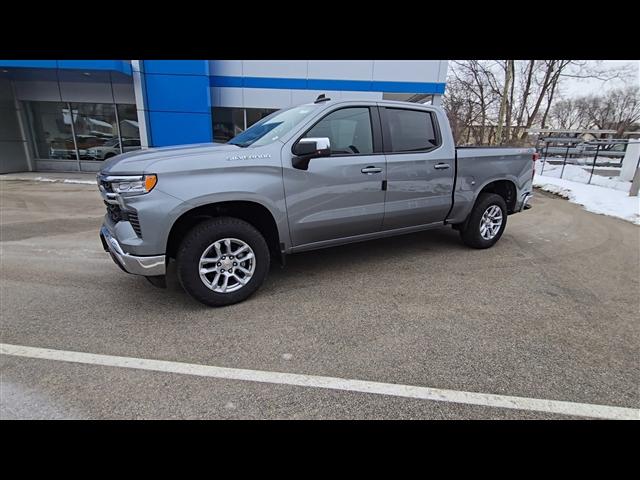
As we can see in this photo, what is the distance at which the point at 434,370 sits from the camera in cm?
256

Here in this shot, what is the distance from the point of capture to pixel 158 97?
518 inches

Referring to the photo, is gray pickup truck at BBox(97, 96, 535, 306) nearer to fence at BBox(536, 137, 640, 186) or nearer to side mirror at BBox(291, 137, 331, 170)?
side mirror at BBox(291, 137, 331, 170)

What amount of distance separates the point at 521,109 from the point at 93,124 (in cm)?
2863

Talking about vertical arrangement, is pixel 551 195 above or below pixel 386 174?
below

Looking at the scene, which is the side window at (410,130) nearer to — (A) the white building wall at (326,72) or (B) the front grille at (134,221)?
(B) the front grille at (134,221)

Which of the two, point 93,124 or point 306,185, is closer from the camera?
point 306,185

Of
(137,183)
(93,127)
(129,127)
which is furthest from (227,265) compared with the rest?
(93,127)

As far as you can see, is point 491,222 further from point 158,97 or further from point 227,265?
point 158,97

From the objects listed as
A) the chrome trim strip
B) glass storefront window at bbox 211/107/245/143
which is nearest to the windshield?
the chrome trim strip

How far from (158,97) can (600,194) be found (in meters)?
15.4

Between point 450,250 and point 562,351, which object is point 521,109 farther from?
point 562,351

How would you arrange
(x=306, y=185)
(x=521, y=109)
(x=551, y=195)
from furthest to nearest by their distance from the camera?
1. (x=521, y=109)
2. (x=551, y=195)
3. (x=306, y=185)

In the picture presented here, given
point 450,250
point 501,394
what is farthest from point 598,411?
point 450,250

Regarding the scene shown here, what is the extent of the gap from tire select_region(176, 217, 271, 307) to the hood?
61 centimetres
